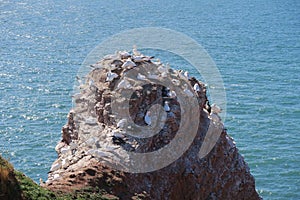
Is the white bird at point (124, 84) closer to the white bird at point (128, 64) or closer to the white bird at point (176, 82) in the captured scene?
the white bird at point (128, 64)

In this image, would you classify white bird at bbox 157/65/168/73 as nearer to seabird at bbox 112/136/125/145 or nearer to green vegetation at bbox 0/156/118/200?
seabird at bbox 112/136/125/145

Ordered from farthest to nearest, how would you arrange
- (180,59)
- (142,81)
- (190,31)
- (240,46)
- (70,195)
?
(190,31), (240,46), (180,59), (142,81), (70,195)

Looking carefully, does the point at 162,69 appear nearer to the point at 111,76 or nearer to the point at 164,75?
the point at 164,75

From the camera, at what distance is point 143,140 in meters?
26.6

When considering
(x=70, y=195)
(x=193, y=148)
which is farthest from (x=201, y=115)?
(x=70, y=195)

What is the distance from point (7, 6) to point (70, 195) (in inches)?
3380

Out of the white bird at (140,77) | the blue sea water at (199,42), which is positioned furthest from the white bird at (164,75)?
the blue sea water at (199,42)

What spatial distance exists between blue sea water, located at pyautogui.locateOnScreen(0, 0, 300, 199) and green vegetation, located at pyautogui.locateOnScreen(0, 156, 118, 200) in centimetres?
1946

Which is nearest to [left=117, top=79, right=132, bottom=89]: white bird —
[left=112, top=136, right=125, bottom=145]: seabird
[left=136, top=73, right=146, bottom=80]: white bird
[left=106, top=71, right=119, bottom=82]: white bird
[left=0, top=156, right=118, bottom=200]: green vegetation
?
[left=136, top=73, right=146, bottom=80]: white bird

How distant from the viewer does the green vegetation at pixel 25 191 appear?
20.1 meters

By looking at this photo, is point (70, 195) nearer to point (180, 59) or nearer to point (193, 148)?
point (193, 148)

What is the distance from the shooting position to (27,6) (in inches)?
4075

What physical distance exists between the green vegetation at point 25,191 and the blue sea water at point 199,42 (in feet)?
63.8

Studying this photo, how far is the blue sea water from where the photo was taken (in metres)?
47.5
